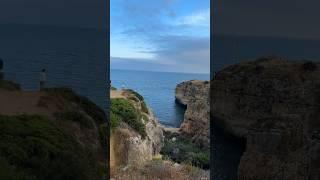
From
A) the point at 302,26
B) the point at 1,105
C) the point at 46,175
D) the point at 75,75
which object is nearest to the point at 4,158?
the point at 46,175

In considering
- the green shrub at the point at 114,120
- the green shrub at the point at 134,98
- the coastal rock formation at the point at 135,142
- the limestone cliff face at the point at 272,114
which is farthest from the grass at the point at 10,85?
the green shrub at the point at 134,98

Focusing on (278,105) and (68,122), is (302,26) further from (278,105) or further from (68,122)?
(68,122)

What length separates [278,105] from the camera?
11.2 metres

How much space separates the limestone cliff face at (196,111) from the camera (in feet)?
70.0

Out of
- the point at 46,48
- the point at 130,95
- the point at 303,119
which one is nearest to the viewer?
the point at 46,48

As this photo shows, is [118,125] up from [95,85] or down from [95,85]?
down

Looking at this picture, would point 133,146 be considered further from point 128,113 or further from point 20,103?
point 20,103

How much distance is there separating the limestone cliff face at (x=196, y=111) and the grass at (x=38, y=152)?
39.9 feet

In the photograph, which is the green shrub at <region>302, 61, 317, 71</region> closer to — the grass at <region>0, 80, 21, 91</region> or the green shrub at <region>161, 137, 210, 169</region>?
the grass at <region>0, 80, 21, 91</region>

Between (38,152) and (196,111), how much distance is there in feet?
47.4

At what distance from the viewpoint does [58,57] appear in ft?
33.3

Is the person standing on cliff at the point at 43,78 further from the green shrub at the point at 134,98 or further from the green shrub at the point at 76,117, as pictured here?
the green shrub at the point at 134,98

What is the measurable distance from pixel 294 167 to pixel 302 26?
2.92 meters

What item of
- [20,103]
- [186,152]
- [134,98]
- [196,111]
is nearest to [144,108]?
[134,98]
